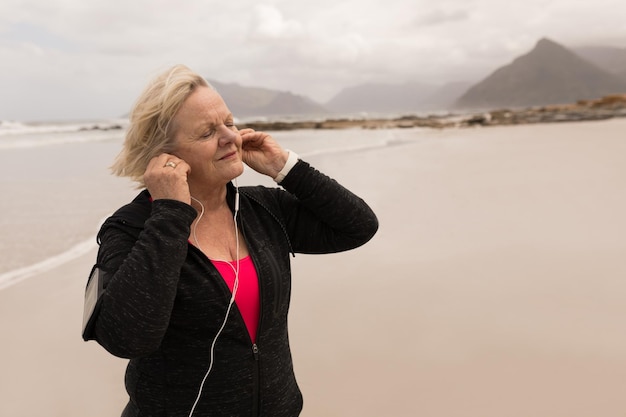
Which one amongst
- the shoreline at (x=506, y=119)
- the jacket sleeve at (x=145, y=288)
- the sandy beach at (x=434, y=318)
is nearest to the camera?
the jacket sleeve at (x=145, y=288)

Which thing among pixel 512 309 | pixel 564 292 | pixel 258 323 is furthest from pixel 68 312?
pixel 564 292

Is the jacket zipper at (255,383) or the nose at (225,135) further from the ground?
the nose at (225,135)

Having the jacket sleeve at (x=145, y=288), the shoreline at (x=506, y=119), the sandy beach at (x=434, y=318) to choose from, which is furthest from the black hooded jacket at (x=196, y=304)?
the shoreline at (x=506, y=119)

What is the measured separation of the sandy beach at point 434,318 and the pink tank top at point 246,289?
57.3 inches

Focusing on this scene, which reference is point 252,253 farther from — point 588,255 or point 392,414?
point 588,255

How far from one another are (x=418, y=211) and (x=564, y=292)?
2.96 m

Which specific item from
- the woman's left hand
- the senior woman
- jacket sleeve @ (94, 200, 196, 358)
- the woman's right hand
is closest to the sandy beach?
the senior woman

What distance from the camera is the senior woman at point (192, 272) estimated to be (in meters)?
1.53

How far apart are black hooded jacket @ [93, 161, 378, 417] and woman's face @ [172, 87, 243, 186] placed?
0.58 ft

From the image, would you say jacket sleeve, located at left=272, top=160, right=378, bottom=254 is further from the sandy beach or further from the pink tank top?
the sandy beach

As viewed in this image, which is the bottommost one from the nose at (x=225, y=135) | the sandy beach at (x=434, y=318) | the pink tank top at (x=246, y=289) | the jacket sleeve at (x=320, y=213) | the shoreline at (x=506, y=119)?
the sandy beach at (x=434, y=318)

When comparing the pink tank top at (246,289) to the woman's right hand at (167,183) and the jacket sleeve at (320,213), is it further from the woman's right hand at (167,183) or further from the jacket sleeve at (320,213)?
→ the jacket sleeve at (320,213)

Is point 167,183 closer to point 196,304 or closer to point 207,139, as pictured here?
point 207,139

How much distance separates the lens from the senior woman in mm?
1531
